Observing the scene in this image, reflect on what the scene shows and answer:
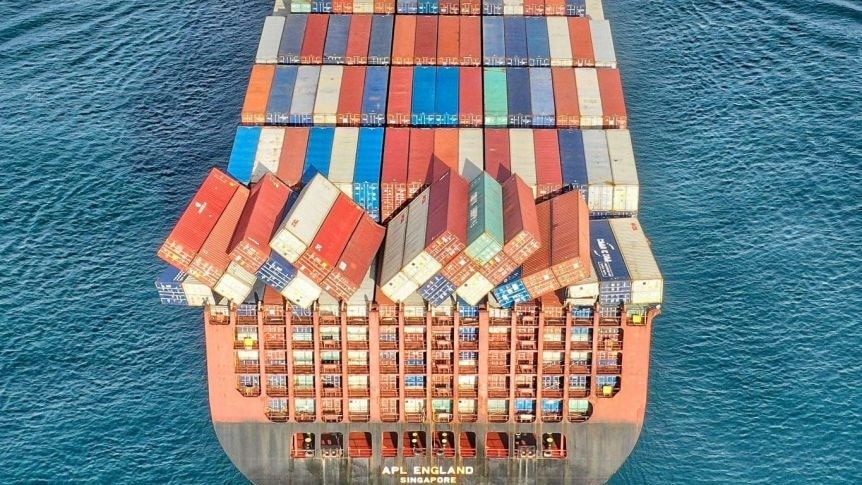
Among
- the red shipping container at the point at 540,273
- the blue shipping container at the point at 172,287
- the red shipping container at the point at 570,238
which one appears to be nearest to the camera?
the red shipping container at the point at 570,238

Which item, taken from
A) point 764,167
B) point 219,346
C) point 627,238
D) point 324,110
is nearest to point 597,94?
A: point 627,238

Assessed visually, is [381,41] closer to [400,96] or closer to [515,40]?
[400,96]

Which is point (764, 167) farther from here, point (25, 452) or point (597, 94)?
point (25, 452)

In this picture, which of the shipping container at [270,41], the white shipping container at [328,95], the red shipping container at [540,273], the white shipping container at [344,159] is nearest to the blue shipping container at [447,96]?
the white shipping container at [344,159]

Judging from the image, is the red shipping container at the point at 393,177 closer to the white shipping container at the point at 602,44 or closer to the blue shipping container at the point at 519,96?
the blue shipping container at the point at 519,96


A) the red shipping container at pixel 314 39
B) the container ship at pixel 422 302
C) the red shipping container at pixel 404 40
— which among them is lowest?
the container ship at pixel 422 302

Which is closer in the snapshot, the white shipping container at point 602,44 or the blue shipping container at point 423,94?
the blue shipping container at point 423,94

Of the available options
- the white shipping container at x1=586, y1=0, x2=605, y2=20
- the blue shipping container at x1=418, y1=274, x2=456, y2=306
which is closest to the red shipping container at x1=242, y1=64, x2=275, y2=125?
the blue shipping container at x1=418, y1=274, x2=456, y2=306
